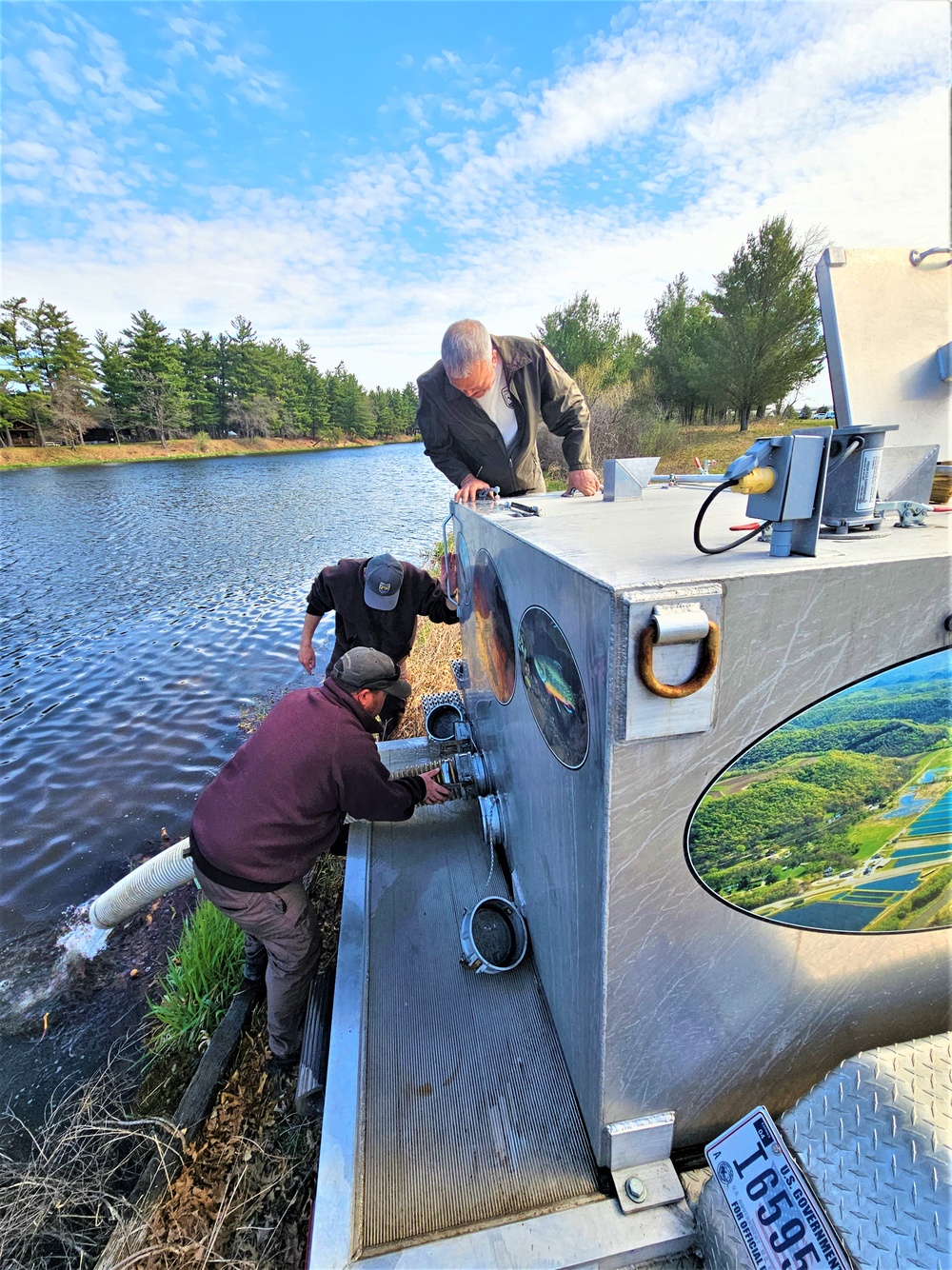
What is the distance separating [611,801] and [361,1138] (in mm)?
1473

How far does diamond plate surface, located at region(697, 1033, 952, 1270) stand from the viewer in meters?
1.08

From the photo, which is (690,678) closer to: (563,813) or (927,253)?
(563,813)

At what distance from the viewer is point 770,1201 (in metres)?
1.29

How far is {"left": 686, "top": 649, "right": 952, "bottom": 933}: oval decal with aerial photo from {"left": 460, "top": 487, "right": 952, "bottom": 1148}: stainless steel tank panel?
0.05m

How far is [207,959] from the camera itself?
130 inches

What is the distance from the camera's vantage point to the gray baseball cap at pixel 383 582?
402 centimetres

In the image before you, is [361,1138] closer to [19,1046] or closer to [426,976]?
[426,976]

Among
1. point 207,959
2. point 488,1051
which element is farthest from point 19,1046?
point 488,1051

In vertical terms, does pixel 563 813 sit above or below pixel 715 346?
below

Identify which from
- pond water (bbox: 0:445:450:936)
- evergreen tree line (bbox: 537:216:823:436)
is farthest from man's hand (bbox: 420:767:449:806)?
evergreen tree line (bbox: 537:216:823:436)

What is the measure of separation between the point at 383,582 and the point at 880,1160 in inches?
138

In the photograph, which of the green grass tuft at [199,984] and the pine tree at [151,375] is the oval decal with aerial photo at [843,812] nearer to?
the green grass tuft at [199,984]

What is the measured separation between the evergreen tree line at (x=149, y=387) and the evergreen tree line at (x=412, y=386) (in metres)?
0.12

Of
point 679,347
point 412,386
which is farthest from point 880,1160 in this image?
point 412,386
